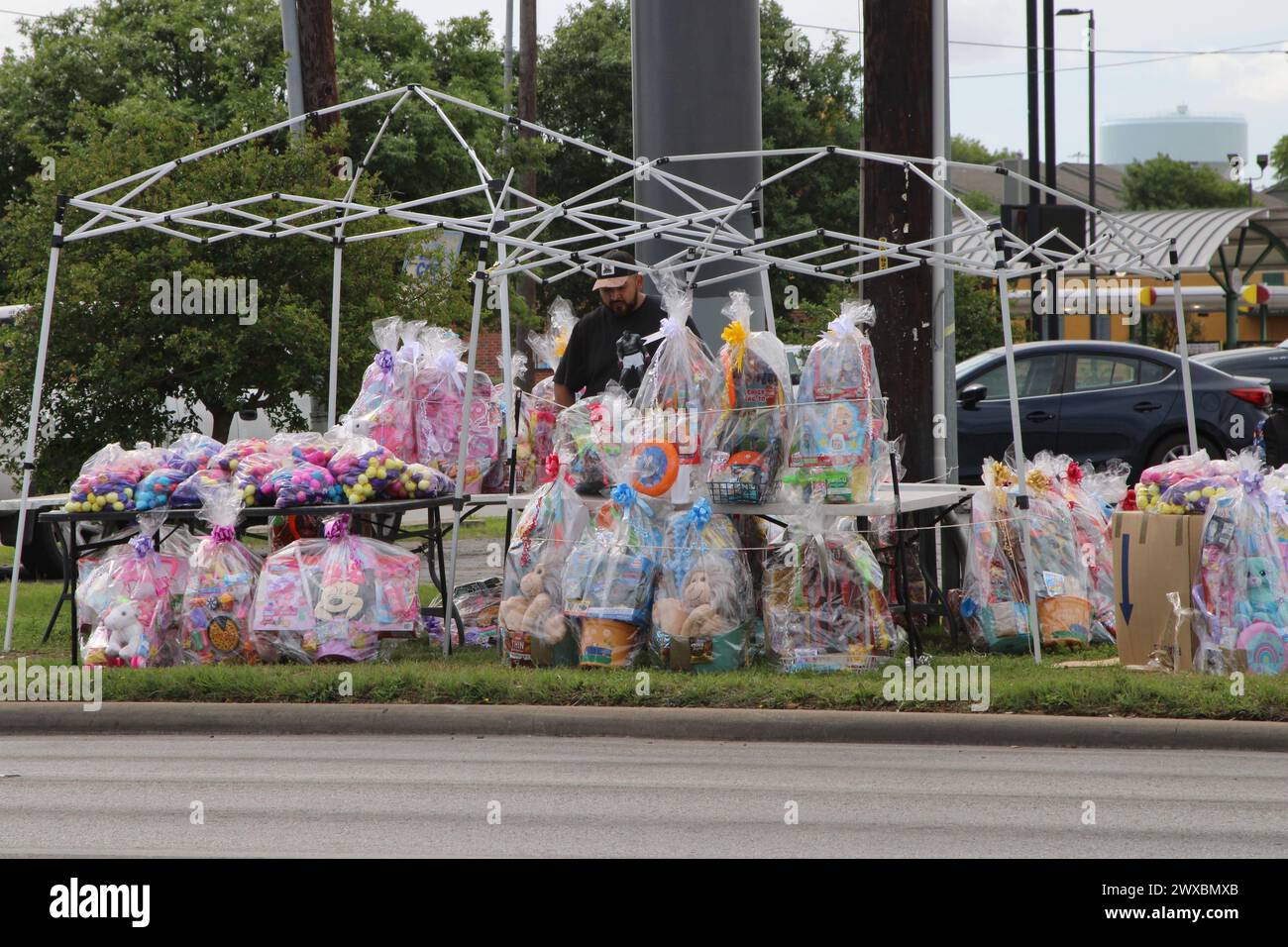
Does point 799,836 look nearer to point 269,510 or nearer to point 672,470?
point 672,470

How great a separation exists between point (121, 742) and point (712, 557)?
3086 mm

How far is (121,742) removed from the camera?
7.66 meters

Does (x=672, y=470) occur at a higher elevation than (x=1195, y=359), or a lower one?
lower

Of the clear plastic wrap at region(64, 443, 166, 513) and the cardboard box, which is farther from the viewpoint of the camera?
the clear plastic wrap at region(64, 443, 166, 513)

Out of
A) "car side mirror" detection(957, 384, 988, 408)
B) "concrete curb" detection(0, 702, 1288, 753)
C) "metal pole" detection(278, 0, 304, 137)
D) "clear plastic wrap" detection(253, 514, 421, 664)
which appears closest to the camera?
"concrete curb" detection(0, 702, 1288, 753)

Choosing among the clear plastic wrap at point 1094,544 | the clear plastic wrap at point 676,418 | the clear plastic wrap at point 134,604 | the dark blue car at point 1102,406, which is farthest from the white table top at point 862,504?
the dark blue car at point 1102,406

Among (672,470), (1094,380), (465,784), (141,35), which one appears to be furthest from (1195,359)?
(141,35)

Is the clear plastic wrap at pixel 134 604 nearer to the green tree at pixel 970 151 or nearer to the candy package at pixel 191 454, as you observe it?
the candy package at pixel 191 454

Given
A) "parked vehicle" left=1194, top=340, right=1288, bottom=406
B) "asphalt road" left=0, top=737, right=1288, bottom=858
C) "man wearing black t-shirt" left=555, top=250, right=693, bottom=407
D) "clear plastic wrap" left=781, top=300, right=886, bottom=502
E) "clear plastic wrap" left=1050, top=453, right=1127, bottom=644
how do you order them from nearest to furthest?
"asphalt road" left=0, top=737, right=1288, bottom=858
"clear plastic wrap" left=781, top=300, right=886, bottom=502
"clear plastic wrap" left=1050, top=453, right=1127, bottom=644
"man wearing black t-shirt" left=555, top=250, right=693, bottom=407
"parked vehicle" left=1194, top=340, right=1288, bottom=406

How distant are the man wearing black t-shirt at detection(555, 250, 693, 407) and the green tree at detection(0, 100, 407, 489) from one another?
3.26 m

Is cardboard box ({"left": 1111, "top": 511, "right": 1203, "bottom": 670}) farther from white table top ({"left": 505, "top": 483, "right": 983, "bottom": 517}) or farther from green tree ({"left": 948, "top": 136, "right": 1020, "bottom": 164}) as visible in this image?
green tree ({"left": 948, "top": 136, "right": 1020, "bottom": 164})

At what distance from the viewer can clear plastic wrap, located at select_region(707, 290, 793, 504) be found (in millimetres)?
8469

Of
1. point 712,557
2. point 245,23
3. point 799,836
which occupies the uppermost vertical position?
point 245,23

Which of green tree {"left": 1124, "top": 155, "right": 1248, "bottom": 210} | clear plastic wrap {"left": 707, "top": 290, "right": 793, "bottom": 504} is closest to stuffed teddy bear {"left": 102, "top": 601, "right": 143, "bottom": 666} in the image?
clear plastic wrap {"left": 707, "top": 290, "right": 793, "bottom": 504}
